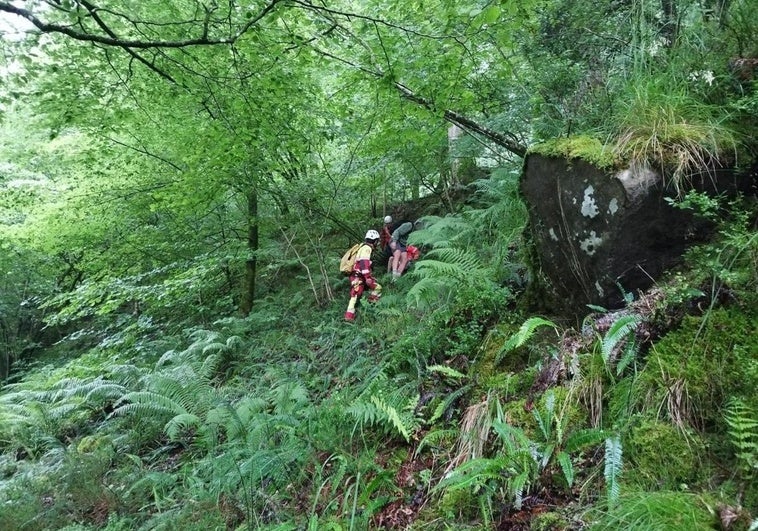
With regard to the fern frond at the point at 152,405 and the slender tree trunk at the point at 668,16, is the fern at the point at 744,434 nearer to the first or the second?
the slender tree trunk at the point at 668,16

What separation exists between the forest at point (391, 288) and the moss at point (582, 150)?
0.02 meters

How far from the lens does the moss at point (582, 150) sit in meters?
2.93

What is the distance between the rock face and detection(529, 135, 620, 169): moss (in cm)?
4

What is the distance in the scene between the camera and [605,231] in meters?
2.93

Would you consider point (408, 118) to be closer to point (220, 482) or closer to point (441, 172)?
point (441, 172)

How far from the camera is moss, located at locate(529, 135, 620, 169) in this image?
2.93m

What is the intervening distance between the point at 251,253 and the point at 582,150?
20.4ft

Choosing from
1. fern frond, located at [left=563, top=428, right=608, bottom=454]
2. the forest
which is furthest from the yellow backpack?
fern frond, located at [left=563, top=428, right=608, bottom=454]

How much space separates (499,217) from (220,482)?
4.27 metres

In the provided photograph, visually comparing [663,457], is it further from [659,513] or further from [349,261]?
[349,261]

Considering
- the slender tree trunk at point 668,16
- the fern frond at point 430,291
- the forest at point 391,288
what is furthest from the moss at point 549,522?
the slender tree trunk at point 668,16

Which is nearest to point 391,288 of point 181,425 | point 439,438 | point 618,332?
point 181,425

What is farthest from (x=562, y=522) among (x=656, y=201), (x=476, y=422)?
(x=656, y=201)

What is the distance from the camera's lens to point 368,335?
580 centimetres
